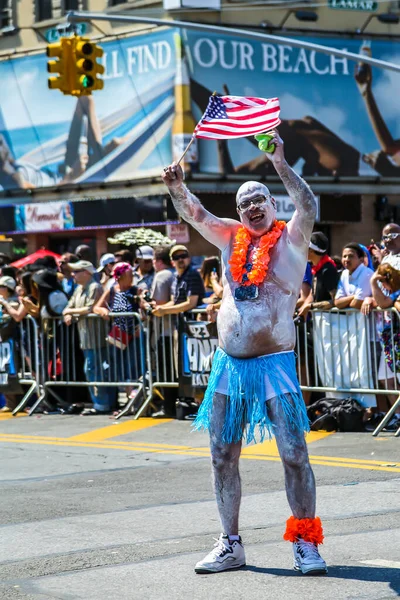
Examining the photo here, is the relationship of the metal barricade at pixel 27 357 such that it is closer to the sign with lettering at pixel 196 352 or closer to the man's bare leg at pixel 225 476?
the sign with lettering at pixel 196 352

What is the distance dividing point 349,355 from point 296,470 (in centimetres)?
626

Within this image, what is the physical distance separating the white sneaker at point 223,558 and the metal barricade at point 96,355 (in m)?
7.77

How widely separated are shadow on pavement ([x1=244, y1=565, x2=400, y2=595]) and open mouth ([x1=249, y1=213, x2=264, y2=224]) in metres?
1.80

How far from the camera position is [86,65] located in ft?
61.7

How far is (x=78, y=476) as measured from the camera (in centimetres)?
990

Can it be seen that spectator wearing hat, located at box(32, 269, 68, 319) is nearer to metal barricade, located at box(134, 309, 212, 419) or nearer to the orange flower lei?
metal barricade, located at box(134, 309, 212, 419)

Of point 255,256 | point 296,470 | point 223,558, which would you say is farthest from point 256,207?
point 223,558

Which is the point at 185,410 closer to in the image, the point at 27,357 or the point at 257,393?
the point at 27,357

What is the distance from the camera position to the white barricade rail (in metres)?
12.0

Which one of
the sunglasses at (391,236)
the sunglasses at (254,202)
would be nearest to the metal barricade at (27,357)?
the sunglasses at (391,236)

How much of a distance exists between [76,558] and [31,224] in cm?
2839

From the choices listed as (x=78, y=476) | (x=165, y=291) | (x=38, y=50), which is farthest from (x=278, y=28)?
(x=78, y=476)

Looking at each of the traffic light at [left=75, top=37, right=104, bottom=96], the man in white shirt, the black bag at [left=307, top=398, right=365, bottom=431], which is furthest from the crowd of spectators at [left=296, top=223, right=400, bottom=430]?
the traffic light at [left=75, top=37, right=104, bottom=96]

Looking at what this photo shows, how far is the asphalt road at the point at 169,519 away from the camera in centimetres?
588
